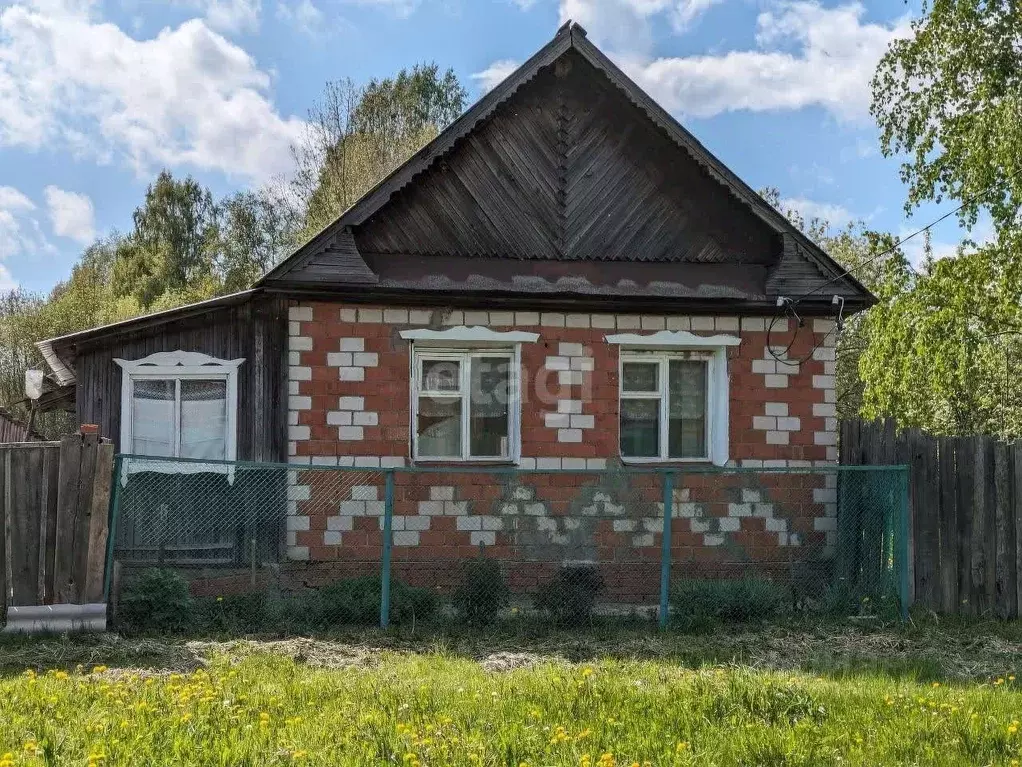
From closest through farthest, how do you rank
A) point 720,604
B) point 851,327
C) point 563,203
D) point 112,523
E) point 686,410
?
point 112,523
point 720,604
point 563,203
point 686,410
point 851,327

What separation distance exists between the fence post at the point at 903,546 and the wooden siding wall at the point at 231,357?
6513 mm

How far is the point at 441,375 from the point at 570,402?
1.46 meters

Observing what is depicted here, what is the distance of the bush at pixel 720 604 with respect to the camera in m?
9.69

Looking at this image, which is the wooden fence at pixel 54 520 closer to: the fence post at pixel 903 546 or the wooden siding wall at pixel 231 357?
the wooden siding wall at pixel 231 357

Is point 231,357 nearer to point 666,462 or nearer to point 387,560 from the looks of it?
point 387,560

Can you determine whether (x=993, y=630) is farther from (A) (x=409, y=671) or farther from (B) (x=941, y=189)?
(B) (x=941, y=189)

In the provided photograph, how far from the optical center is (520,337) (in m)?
11.5

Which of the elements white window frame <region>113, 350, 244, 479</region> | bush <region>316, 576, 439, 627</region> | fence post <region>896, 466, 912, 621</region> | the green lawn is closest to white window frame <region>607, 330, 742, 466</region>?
fence post <region>896, 466, 912, 621</region>

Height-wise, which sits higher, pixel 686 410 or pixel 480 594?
pixel 686 410

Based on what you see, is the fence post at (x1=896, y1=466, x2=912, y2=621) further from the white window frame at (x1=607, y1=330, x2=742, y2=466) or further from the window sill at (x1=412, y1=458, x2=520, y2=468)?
the window sill at (x1=412, y1=458, x2=520, y2=468)

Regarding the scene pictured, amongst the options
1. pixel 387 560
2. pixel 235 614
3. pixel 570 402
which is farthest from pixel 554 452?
pixel 235 614

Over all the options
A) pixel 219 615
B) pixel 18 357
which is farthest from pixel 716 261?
pixel 18 357

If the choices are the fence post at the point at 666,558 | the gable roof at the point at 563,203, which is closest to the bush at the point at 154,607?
the gable roof at the point at 563,203

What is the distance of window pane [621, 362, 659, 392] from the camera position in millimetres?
12008
